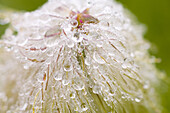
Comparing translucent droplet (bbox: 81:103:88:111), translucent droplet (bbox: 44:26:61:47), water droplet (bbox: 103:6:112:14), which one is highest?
water droplet (bbox: 103:6:112:14)

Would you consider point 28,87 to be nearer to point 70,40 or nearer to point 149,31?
point 70,40

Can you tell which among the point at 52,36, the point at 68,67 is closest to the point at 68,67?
the point at 68,67

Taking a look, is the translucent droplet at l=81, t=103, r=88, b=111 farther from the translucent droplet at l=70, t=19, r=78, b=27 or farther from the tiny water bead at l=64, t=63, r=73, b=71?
the translucent droplet at l=70, t=19, r=78, b=27

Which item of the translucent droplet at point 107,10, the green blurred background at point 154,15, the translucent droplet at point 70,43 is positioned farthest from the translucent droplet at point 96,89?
the green blurred background at point 154,15

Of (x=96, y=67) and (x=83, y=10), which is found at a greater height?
(x=83, y=10)

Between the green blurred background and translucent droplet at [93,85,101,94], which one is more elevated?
the green blurred background

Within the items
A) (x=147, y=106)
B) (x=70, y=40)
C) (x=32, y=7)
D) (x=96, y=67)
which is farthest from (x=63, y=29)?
(x=32, y=7)

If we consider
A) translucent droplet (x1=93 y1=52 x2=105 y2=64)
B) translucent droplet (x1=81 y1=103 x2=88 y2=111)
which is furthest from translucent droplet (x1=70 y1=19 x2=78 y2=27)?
translucent droplet (x1=81 y1=103 x2=88 y2=111)

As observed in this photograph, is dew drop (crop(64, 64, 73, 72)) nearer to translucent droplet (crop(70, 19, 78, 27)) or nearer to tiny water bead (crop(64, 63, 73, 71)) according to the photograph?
tiny water bead (crop(64, 63, 73, 71))

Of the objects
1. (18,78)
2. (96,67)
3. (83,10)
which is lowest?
(18,78)

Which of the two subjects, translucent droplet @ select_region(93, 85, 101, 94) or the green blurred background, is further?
the green blurred background

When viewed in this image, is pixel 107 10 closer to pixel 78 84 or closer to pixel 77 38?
pixel 77 38
